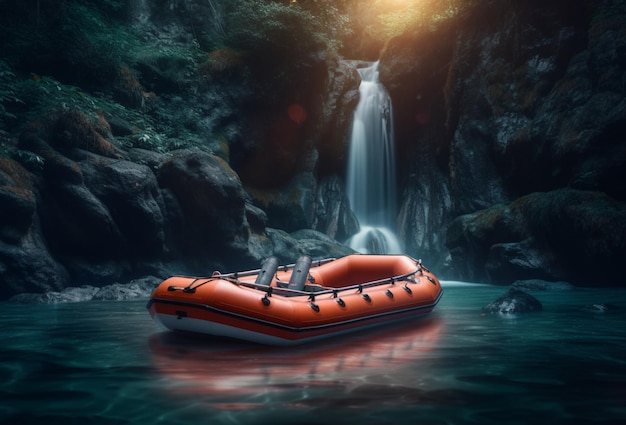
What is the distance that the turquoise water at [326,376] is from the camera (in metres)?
3.18

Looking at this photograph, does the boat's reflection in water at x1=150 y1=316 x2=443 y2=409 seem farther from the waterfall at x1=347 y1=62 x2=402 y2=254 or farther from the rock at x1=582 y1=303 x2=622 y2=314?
the waterfall at x1=347 y1=62 x2=402 y2=254

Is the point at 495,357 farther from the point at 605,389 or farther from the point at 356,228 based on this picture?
the point at 356,228

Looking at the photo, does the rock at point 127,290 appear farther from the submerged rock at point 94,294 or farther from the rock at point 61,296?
the rock at point 61,296

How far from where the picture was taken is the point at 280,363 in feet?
15.7

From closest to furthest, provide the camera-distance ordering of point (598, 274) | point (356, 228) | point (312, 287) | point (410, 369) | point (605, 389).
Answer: point (605, 389) → point (410, 369) → point (312, 287) → point (598, 274) → point (356, 228)

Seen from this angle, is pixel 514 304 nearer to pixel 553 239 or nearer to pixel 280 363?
pixel 280 363

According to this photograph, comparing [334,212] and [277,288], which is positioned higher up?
[334,212]

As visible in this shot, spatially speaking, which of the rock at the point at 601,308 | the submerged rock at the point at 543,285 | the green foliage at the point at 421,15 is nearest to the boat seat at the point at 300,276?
the rock at the point at 601,308

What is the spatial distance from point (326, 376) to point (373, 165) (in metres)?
18.6

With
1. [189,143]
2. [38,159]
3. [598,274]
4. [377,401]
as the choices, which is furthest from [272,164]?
[377,401]

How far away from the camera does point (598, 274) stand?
13.6m

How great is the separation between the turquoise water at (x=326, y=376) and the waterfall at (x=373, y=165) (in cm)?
1505

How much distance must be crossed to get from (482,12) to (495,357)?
16.9 m

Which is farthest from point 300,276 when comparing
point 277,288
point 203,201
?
point 203,201
